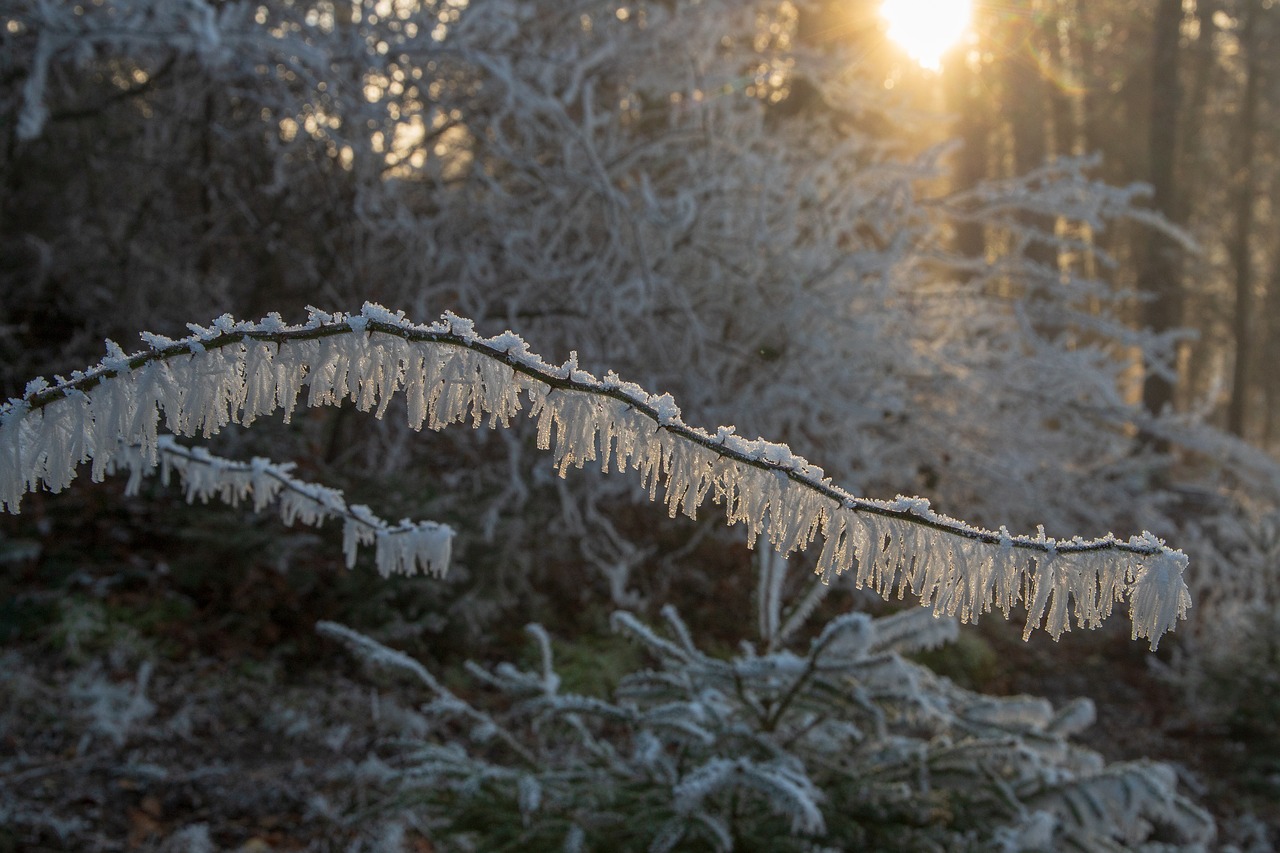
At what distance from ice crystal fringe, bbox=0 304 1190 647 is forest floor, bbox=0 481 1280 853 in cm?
181

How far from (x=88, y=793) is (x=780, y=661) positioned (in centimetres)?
241

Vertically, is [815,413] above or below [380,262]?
below

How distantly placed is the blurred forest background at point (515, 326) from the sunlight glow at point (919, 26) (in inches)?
5.4

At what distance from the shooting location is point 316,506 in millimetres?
1527

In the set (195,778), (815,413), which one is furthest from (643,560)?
(195,778)

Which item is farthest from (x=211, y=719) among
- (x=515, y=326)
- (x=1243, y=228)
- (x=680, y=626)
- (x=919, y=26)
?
Result: (x=1243, y=228)

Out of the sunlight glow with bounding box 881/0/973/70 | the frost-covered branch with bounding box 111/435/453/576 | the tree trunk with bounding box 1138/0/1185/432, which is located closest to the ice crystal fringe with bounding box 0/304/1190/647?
the frost-covered branch with bounding box 111/435/453/576

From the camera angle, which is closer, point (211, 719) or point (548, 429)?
point (548, 429)

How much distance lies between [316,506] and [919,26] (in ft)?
22.7

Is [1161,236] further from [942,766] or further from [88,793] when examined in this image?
[88,793]

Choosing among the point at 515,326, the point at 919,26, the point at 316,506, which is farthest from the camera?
the point at 919,26

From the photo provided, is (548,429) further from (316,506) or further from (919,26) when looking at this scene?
(919,26)

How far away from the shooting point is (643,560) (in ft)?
20.3

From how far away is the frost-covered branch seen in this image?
1.44m
